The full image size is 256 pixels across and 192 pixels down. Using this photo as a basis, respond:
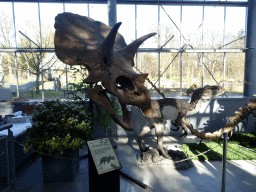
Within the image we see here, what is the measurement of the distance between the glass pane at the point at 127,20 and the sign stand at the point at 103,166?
4.94m

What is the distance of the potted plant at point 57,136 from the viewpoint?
327cm

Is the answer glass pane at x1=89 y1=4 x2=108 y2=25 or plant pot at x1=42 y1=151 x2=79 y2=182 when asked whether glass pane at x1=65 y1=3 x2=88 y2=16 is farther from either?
plant pot at x1=42 y1=151 x2=79 y2=182

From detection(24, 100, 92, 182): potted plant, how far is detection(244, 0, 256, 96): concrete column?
6.65 meters

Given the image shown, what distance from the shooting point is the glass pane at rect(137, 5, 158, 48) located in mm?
6926

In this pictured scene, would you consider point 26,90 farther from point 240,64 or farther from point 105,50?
point 240,64

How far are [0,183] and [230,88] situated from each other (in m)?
7.77

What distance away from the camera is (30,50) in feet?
21.1

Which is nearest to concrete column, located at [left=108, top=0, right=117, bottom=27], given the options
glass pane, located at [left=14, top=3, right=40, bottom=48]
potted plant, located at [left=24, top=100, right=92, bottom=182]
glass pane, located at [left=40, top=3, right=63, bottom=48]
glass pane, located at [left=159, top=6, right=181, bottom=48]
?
glass pane, located at [left=159, top=6, right=181, bottom=48]

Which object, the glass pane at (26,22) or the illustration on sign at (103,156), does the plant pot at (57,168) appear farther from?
the glass pane at (26,22)

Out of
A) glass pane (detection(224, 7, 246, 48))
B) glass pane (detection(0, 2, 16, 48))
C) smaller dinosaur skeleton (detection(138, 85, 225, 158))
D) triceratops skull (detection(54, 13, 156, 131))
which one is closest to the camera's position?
triceratops skull (detection(54, 13, 156, 131))

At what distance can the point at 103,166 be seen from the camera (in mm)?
2576

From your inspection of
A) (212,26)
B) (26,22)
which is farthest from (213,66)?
(26,22)

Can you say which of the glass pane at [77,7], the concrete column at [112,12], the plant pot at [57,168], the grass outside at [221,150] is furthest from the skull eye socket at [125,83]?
the glass pane at [77,7]

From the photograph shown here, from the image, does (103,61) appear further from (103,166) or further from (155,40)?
(155,40)
